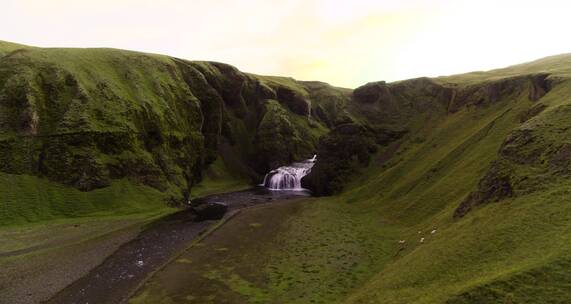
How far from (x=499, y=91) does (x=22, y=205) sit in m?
102

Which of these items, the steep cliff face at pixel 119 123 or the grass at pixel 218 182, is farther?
the grass at pixel 218 182

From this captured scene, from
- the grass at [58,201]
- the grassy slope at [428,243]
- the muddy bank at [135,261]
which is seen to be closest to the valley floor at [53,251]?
the muddy bank at [135,261]

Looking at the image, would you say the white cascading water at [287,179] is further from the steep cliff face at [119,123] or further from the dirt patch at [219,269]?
the dirt patch at [219,269]

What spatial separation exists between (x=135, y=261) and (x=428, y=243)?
37884 mm

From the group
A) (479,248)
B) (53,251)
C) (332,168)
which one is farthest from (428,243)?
(332,168)

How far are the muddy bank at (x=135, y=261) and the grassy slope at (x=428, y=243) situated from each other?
8.42 meters

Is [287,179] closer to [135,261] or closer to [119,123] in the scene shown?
[119,123]

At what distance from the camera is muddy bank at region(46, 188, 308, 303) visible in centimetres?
4162

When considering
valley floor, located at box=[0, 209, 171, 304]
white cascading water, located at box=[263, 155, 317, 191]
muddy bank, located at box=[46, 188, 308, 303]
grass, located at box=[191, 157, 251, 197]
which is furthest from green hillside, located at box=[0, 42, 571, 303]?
white cascading water, located at box=[263, 155, 317, 191]

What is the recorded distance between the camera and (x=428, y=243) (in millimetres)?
42250

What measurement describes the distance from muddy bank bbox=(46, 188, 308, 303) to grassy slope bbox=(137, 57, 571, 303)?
8.42 metres

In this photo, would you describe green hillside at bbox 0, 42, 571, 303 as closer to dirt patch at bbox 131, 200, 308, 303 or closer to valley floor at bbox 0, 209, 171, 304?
dirt patch at bbox 131, 200, 308, 303

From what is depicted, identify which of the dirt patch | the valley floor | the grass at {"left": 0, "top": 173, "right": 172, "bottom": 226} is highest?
the grass at {"left": 0, "top": 173, "right": 172, "bottom": 226}

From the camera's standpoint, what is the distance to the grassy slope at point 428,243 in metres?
27.2
